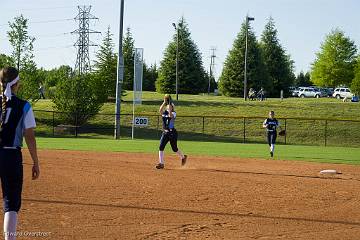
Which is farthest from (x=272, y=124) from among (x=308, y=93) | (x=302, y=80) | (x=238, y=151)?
(x=302, y=80)

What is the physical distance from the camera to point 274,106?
170ft

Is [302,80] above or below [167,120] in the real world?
above

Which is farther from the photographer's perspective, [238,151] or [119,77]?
[119,77]

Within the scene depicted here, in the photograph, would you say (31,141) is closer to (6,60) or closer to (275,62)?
(6,60)

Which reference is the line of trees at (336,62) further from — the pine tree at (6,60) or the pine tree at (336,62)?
the pine tree at (6,60)

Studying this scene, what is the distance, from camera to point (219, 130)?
42.2 m

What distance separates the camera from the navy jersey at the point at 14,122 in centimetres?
590

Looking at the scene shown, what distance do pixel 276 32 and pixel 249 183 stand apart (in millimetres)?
73642

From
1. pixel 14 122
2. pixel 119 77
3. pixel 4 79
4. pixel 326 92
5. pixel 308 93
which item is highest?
pixel 326 92

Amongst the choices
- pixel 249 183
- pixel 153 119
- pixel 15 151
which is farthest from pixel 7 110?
pixel 153 119

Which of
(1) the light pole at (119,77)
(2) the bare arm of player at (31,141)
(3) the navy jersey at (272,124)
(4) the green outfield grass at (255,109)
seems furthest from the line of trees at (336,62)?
(2) the bare arm of player at (31,141)

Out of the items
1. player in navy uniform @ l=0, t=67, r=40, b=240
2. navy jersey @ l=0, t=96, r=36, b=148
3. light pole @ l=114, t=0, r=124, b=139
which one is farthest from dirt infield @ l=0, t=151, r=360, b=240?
light pole @ l=114, t=0, r=124, b=139

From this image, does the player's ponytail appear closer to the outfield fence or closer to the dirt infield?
the dirt infield

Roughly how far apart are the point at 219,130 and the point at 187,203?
32.5 m
